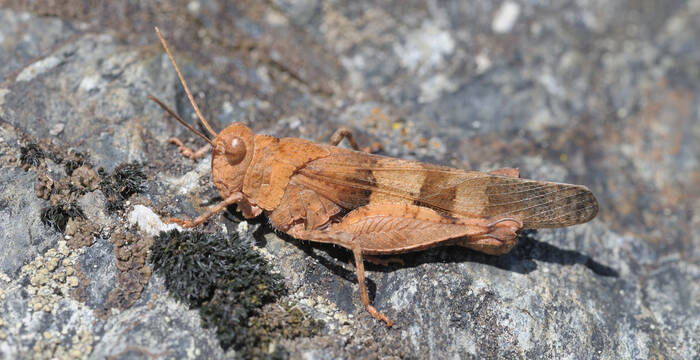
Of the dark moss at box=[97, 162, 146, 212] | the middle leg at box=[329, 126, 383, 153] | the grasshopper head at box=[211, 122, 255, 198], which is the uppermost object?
the middle leg at box=[329, 126, 383, 153]

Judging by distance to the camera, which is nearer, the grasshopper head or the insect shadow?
the grasshopper head

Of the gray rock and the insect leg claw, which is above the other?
Result: the insect leg claw

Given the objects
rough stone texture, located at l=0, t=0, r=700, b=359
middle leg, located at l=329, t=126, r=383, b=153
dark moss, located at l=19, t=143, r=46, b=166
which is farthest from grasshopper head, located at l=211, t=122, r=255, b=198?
dark moss, located at l=19, t=143, r=46, b=166

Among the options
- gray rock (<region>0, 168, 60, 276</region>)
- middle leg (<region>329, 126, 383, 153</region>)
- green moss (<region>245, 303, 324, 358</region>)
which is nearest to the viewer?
green moss (<region>245, 303, 324, 358</region>)

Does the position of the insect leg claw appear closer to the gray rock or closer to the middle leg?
the middle leg

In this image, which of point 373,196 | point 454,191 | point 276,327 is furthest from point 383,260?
point 276,327

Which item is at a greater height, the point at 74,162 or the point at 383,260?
the point at 383,260

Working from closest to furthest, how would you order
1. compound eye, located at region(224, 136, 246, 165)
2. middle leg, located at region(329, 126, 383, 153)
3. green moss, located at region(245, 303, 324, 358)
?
green moss, located at region(245, 303, 324, 358), compound eye, located at region(224, 136, 246, 165), middle leg, located at region(329, 126, 383, 153)

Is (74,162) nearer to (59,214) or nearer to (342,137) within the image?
(59,214)

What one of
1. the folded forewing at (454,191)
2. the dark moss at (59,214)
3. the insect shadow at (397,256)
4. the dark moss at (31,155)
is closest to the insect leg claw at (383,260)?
the insect shadow at (397,256)
